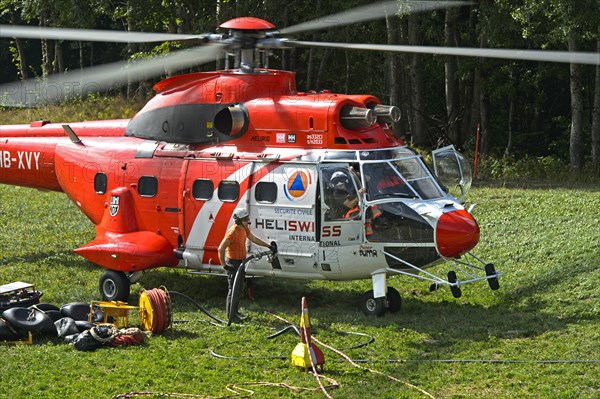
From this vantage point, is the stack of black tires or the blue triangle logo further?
the blue triangle logo

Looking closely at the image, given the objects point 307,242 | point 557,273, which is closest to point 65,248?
point 307,242

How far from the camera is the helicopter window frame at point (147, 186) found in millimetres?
15281

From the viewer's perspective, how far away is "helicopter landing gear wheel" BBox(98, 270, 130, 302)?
15.0 m

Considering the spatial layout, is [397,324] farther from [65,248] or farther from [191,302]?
[65,248]

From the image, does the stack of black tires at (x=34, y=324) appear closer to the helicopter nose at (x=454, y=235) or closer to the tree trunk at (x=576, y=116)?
the helicopter nose at (x=454, y=235)

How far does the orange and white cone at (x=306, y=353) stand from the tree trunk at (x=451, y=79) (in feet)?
67.6

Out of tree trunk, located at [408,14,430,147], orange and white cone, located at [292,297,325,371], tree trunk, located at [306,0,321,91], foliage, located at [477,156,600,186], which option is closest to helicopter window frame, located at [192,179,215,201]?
orange and white cone, located at [292,297,325,371]

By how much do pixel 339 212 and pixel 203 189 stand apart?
2.38 m

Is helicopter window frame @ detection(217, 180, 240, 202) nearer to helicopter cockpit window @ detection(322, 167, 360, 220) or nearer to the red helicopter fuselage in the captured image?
the red helicopter fuselage

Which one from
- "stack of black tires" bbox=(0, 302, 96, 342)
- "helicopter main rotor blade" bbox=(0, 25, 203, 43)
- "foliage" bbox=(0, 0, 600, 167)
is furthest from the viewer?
"foliage" bbox=(0, 0, 600, 167)

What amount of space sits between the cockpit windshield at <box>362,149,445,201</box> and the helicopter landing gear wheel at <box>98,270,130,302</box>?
432cm

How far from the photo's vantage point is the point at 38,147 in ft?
56.4

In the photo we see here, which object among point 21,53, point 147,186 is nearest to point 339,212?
point 147,186

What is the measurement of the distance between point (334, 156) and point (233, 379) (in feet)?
13.7
